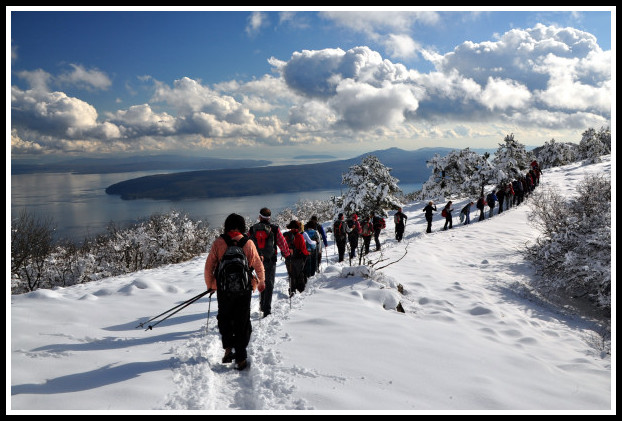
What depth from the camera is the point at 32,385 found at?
3365mm

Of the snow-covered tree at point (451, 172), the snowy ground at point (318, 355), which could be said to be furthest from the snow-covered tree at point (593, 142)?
the snowy ground at point (318, 355)

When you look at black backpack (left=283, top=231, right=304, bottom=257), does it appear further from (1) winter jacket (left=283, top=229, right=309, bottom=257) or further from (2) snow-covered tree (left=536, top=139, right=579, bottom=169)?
(2) snow-covered tree (left=536, top=139, right=579, bottom=169)

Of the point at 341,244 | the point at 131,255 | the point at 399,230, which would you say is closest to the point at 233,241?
the point at 341,244

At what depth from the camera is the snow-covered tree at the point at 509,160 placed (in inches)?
1271

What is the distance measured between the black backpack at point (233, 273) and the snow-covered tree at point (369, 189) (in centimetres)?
2045

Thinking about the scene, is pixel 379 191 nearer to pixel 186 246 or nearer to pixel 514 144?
pixel 514 144

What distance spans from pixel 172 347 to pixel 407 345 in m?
3.34

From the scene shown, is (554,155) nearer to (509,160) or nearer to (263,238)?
(509,160)

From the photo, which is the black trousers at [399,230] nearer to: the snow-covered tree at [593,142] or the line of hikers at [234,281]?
the line of hikers at [234,281]

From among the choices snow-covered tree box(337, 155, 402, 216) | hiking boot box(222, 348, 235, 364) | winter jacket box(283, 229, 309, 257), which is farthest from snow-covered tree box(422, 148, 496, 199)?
hiking boot box(222, 348, 235, 364)

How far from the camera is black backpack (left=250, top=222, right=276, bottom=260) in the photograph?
6.02 m

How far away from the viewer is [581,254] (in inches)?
402

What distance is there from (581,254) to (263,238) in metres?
10.3

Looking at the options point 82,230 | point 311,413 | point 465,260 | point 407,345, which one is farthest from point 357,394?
Answer: point 82,230
